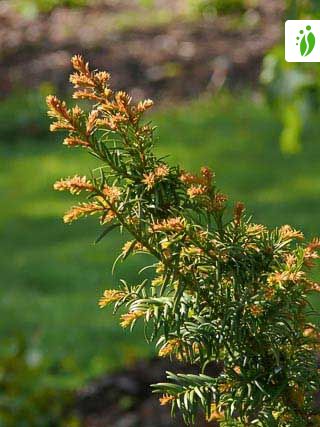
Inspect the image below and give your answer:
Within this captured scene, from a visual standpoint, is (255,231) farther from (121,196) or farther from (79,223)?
(79,223)

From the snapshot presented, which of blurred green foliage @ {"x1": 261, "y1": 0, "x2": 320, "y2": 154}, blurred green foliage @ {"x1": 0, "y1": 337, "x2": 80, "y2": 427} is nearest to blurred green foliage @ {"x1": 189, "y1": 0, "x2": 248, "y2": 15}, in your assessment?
blurred green foliage @ {"x1": 261, "y1": 0, "x2": 320, "y2": 154}

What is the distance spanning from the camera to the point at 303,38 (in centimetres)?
466

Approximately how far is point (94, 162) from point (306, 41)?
679 cm

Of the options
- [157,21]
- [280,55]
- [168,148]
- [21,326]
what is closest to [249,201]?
[168,148]

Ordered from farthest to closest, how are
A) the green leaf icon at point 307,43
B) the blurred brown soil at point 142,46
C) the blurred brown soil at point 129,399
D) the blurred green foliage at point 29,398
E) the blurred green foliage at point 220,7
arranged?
the blurred green foliage at point 220,7
the blurred brown soil at point 142,46
the blurred brown soil at point 129,399
the blurred green foliage at point 29,398
the green leaf icon at point 307,43

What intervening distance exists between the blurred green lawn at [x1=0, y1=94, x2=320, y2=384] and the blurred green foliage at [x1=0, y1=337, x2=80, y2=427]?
896mm

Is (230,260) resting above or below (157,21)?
below

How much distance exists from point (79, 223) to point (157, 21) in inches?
247

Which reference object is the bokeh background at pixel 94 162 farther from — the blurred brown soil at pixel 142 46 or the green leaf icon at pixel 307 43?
the green leaf icon at pixel 307 43

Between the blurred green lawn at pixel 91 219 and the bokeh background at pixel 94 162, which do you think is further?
Answer: the blurred green lawn at pixel 91 219

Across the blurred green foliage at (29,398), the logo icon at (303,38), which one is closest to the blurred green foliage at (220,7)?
the blurred green foliage at (29,398)

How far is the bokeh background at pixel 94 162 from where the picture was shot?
5.58m

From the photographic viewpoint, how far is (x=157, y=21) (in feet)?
51.1

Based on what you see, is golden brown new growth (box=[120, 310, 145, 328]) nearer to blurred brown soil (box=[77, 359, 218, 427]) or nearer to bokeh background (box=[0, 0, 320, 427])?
bokeh background (box=[0, 0, 320, 427])
